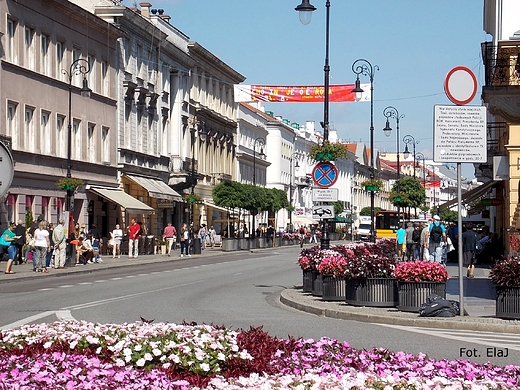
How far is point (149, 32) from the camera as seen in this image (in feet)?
207

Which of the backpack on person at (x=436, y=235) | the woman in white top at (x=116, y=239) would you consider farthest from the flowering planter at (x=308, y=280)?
the woman in white top at (x=116, y=239)

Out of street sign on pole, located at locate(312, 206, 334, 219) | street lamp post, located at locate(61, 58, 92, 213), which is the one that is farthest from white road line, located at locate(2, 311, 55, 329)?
street lamp post, located at locate(61, 58, 92, 213)

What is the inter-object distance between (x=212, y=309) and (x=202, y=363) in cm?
1261

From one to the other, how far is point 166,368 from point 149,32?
186 feet

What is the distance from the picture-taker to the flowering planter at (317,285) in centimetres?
2298

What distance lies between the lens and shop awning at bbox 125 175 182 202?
5950 centimetres

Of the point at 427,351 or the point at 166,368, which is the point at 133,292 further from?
the point at 166,368

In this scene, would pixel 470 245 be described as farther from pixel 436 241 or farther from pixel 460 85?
pixel 460 85

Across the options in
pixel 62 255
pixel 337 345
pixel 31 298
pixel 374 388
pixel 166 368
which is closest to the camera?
pixel 374 388

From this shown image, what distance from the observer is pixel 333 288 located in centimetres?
2139

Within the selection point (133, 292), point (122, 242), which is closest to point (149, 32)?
point (122, 242)

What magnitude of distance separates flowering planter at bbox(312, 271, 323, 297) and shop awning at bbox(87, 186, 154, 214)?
30629 mm

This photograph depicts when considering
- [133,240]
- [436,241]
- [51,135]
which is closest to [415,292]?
[436,241]

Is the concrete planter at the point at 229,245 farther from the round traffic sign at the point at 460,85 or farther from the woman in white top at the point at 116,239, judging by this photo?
the round traffic sign at the point at 460,85
